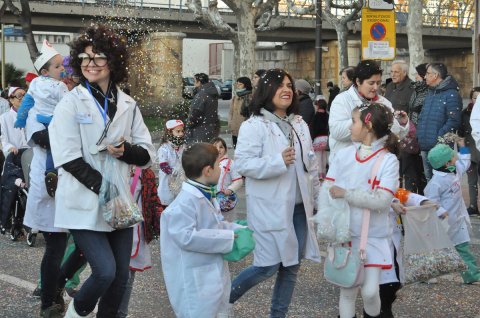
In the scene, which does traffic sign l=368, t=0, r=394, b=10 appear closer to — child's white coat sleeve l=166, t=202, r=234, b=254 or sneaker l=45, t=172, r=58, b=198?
sneaker l=45, t=172, r=58, b=198

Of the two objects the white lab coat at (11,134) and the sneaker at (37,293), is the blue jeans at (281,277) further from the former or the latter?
the white lab coat at (11,134)

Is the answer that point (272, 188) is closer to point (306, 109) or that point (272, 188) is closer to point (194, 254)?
point (194, 254)

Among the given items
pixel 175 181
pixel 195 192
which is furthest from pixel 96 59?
pixel 175 181

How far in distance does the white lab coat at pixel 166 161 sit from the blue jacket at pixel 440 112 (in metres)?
3.27

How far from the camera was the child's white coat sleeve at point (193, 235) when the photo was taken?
4.88 m

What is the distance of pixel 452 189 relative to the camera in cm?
765

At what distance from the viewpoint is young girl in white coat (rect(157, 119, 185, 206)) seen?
9.36 metres

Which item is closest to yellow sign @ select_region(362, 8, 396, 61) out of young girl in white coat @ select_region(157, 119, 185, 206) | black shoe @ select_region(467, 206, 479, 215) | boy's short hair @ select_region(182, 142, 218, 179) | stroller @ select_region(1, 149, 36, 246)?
black shoe @ select_region(467, 206, 479, 215)

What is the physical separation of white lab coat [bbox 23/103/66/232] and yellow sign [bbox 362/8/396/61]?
380 inches

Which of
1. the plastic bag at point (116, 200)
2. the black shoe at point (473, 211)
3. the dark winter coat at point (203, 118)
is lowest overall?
the black shoe at point (473, 211)

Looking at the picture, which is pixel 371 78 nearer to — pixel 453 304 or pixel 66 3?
pixel 453 304

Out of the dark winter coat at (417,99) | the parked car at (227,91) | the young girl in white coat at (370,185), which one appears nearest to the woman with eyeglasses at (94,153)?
the young girl in white coat at (370,185)

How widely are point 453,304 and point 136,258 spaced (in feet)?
8.37

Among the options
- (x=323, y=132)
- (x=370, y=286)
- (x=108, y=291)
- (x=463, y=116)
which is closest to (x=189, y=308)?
(x=108, y=291)
